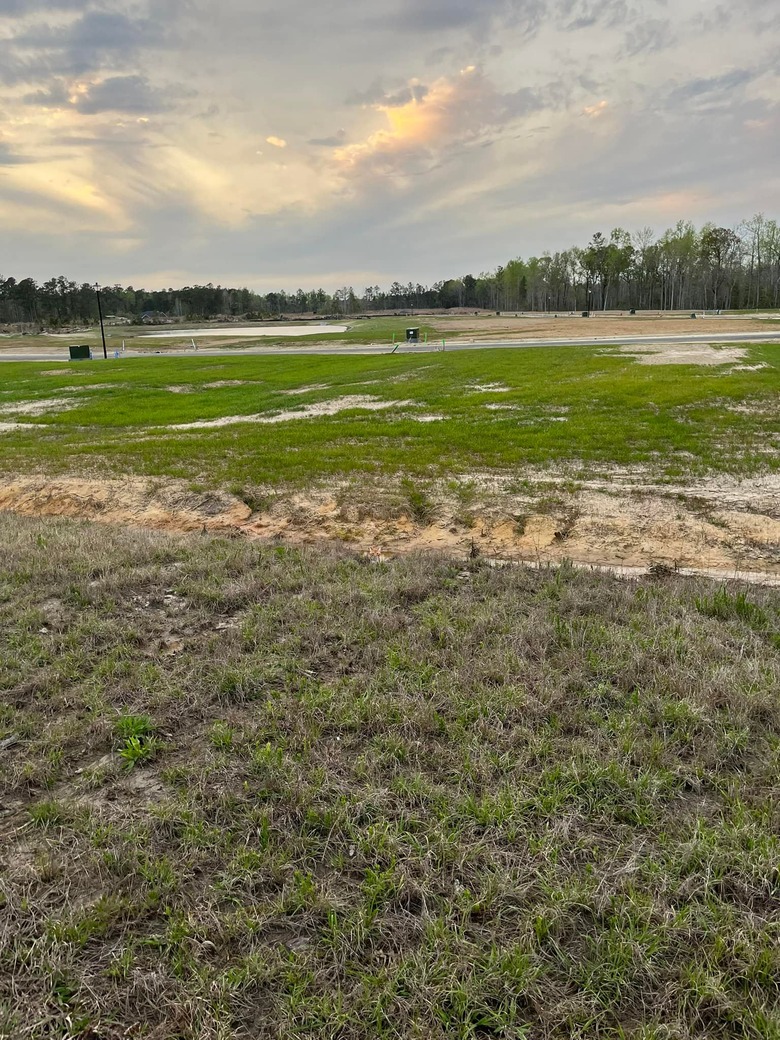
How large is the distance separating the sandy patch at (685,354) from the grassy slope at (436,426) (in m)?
1.28

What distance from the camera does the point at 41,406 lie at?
22328mm

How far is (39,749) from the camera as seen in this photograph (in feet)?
11.6

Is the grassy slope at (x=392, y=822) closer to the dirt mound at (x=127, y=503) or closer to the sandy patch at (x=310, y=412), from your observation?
the dirt mound at (x=127, y=503)

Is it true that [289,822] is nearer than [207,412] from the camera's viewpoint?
Yes

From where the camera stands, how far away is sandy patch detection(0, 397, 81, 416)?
21138mm

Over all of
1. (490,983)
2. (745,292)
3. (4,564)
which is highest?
(745,292)

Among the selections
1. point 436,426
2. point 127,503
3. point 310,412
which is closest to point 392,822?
point 127,503

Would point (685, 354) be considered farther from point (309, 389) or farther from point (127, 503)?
point (127, 503)

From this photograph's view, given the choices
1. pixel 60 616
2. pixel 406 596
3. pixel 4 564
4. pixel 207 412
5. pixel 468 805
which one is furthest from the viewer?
pixel 207 412

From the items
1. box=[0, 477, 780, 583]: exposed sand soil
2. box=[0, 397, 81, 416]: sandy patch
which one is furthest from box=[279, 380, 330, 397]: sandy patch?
box=[0, 477, 780, 583]: exposed sand soil

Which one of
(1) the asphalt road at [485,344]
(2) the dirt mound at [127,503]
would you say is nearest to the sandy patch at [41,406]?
(2) the dirt mound at [127,503]

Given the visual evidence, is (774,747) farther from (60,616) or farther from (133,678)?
(60,616)

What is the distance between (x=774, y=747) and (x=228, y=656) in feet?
11.7

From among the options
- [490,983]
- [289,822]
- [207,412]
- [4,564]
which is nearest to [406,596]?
[289,822]
